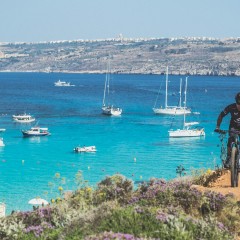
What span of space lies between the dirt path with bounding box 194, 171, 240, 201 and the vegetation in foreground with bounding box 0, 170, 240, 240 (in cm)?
70

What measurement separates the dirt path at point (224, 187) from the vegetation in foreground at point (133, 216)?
2.30 ft

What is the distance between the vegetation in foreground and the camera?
5.60m

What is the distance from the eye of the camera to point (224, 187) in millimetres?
9172

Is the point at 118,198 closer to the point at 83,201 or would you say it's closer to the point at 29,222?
the point at 83,201

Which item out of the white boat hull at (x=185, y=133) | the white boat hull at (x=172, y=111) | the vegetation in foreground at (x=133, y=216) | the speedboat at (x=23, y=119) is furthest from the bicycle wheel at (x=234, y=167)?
the white boat hull at (x=172, y=111)

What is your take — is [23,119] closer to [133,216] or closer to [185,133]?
[185,133]

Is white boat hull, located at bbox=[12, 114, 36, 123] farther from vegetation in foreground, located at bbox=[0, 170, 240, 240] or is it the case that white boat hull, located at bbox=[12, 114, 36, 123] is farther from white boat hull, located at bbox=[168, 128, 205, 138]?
vegetation in foreground, located at bbox=[0, 170, 240, 240]

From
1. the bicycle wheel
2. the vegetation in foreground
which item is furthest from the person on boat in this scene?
the vegetation in foreground

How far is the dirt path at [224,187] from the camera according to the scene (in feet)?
28.4

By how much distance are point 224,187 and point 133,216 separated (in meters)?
3.52

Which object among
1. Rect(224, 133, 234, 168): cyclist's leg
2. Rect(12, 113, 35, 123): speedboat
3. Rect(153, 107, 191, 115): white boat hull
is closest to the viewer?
Rect(224, 133, 234, 168): cyclist's leg

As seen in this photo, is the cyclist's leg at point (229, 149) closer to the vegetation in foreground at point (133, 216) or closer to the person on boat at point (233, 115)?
the person on boat at point (233, 115)

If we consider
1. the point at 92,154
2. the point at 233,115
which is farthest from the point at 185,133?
the point at 233,115

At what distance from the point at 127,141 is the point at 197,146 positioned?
6192 mm
